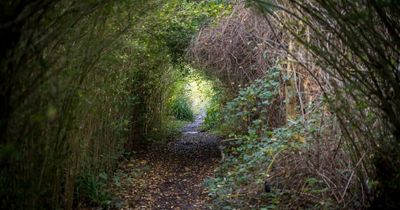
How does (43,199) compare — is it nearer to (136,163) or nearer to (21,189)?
(21,189)

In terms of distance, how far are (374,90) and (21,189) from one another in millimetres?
2458

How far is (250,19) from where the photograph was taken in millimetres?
6297

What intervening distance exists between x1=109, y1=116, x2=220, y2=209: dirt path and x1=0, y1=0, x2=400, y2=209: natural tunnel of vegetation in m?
0.04

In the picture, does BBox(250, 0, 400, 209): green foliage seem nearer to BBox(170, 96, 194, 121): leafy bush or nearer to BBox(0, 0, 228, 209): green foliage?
BBox(0, 0, 228, 209): green foliage

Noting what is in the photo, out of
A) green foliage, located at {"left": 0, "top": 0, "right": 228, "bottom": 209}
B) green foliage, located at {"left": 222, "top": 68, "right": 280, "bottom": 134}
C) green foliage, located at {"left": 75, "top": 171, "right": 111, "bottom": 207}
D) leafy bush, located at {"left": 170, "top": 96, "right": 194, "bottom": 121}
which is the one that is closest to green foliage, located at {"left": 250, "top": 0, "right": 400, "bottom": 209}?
green foliage, located at {"left": 0, "top": 0, "right": 228, "bottom": 209}

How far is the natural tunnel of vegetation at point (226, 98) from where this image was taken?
220 centimetres

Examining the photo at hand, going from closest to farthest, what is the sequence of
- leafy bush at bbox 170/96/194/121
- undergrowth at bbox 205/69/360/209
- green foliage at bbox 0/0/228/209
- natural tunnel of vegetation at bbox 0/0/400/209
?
green foliage at bbox 0/0/228/209 < natural tunnel of vegetation at bbox 0/0/400/209 < undergrowth at bbox 205/69/360/209 < leafy bush at bbox 170/96/194/121

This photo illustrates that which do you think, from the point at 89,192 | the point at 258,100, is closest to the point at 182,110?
the point at 258,100

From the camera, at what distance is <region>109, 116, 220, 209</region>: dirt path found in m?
5.35

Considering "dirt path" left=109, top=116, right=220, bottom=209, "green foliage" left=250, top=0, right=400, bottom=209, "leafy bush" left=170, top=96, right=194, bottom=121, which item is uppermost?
"leafy bush" left=170, top=96, right=194, bottom=121

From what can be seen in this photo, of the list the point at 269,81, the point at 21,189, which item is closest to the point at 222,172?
the point at 269,81

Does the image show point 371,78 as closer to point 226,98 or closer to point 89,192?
point 89,192

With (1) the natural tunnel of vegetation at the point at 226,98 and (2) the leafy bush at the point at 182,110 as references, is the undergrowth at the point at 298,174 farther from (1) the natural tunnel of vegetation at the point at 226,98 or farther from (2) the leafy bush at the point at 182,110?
(2) the leafy bush at the point at 182,110

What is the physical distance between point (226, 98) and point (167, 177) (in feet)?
8.89
